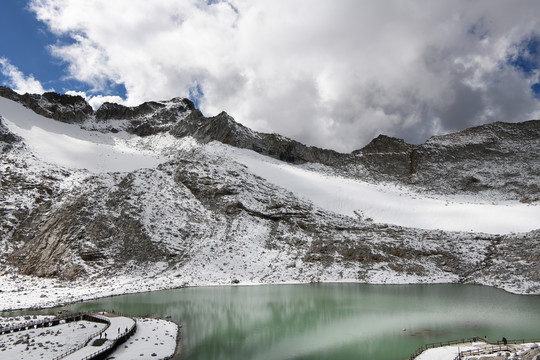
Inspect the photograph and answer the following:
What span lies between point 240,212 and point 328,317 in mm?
44601

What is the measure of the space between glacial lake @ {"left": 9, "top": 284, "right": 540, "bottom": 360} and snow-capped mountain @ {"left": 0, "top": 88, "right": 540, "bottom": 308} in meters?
7.52

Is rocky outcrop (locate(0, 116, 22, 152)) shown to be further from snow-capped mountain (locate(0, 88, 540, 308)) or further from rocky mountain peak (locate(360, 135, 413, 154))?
rocky mountain peak (locate(360, 135, 413, 154))

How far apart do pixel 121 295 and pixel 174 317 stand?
17626 mm

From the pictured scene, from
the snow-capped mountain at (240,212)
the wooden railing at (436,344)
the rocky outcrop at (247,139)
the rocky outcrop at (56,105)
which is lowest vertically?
the wooden railing at (436,344)

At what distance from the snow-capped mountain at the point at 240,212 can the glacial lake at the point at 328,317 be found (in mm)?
7522

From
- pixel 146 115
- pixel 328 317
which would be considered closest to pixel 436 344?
pixel 328 317

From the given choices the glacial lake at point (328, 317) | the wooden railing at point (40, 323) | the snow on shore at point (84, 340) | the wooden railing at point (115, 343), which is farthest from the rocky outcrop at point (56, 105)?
the wooden railing at point (115, 343)

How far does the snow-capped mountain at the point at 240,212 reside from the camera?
213 feet

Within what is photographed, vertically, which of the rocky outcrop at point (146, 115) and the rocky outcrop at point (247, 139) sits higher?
the rocky outcrop at point (146, 115)

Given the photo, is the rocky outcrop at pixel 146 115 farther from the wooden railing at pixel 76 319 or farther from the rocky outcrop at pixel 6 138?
the wooden railing at pixel 76 319

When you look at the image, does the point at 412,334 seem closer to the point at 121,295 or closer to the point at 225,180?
the point at 121,295

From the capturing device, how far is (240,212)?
8244 centimetres

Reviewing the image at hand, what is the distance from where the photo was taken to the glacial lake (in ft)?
98.8

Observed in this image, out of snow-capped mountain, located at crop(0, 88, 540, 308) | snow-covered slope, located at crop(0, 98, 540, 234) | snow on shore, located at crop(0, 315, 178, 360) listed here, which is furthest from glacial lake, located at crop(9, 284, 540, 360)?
snow-covered slope, located at crop(0, 98, 540, 234)
